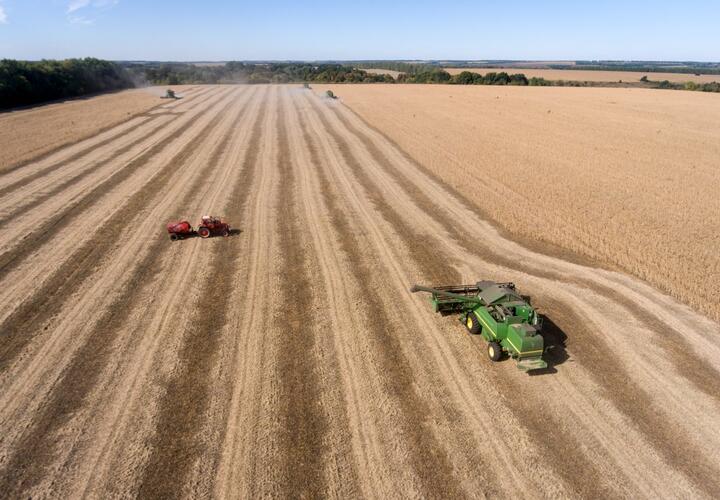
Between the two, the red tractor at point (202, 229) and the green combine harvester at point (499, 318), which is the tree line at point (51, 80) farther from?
the green combine harvester at point (499, 318)

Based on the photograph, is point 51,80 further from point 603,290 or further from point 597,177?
point 603,290

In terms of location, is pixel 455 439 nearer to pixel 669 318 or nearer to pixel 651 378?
pixel 651 378

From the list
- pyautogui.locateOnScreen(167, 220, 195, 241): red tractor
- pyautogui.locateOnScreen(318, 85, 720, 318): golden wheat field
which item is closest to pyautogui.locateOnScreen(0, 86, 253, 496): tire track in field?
pyautogui.locateOnScreen(167, 220, 195, 241): red tractor

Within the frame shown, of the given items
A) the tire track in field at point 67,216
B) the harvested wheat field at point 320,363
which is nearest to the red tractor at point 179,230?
the harvested wheat field at point 320,363

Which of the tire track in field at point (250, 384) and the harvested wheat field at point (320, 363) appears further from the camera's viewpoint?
the harvested wheat field at point (320, 363)

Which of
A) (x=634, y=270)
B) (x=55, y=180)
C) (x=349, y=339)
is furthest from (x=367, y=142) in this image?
(x=349, y=339)
